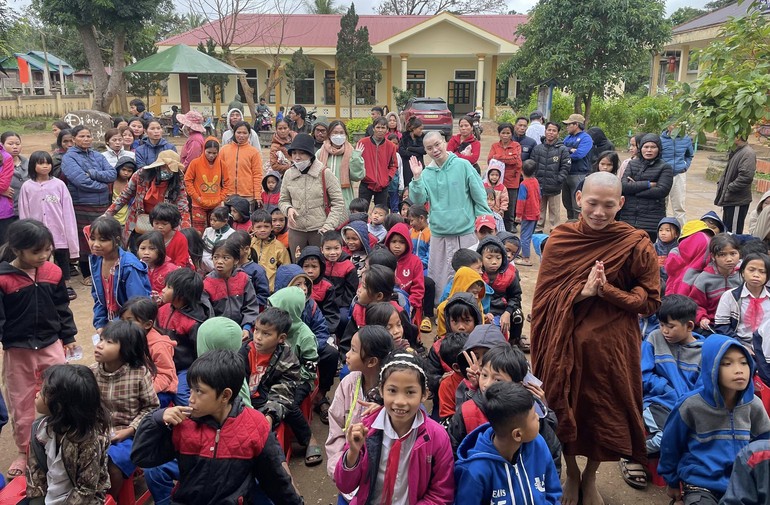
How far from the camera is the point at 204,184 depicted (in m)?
6.72

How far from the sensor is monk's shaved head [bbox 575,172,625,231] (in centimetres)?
302

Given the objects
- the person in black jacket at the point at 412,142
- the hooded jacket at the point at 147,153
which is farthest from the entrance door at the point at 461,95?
the hooded jacket at the point at 147,153

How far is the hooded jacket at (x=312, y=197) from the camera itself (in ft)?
19.1

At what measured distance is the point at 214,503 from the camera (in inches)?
104

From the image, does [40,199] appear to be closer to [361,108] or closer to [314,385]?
[314,385]

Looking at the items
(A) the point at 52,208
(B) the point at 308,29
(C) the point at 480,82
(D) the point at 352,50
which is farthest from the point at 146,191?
(B) the point at 308,29

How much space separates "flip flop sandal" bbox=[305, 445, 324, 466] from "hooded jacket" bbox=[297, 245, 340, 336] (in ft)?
3.90

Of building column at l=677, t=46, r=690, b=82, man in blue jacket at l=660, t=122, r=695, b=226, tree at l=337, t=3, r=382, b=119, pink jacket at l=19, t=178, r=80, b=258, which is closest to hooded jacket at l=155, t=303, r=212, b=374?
pink jacket at l=19, t=178, r=80, b=258

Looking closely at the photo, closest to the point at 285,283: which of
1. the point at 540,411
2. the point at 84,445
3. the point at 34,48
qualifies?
the point at 84,445

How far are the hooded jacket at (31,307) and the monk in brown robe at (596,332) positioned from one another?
121 inches

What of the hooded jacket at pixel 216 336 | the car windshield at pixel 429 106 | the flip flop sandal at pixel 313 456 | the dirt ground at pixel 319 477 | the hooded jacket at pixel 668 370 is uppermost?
the car windshield at pixel 429 106

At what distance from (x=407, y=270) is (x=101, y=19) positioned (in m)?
22.4

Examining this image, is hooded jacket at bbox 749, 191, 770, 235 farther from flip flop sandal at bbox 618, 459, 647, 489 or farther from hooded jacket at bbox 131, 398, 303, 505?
hooded jacket at bbox 131, 398, 303, 505

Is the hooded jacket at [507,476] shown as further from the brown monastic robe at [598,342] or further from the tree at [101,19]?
the tree at [101,19]
